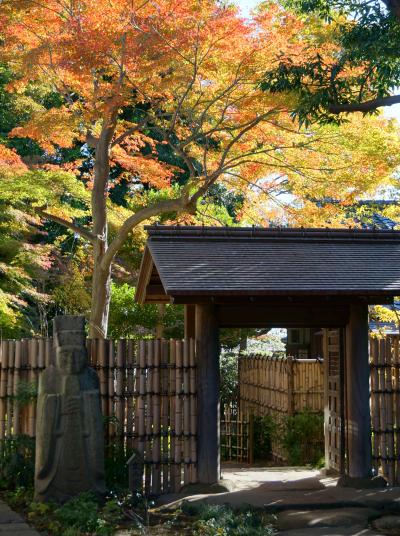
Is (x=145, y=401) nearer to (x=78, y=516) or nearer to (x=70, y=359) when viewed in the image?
(x=70, y=359)

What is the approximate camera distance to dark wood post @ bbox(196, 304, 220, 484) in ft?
34.0

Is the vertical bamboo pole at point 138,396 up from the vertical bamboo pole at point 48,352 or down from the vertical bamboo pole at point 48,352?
down

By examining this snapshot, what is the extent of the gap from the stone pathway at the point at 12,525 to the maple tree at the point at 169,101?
24.1 ft

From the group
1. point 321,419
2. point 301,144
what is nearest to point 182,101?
point 301,144

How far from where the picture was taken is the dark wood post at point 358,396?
10.8 meters

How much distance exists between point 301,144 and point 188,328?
5297mm

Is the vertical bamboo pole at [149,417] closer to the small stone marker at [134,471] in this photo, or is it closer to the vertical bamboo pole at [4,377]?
the small stone marker at [134,471]

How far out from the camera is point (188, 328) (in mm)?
11992

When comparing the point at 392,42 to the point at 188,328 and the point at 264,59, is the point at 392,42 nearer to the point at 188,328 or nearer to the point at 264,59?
the point at 264,59

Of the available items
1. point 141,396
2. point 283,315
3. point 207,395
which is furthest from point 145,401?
point 283,315

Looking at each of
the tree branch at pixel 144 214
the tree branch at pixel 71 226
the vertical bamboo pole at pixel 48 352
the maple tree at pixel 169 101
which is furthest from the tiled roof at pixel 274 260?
the tree branch at pixel 71 226

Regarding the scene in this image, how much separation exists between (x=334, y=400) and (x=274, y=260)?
266 centimetres

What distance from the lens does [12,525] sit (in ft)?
26.7

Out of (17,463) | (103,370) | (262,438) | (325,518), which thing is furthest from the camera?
(262,438)
